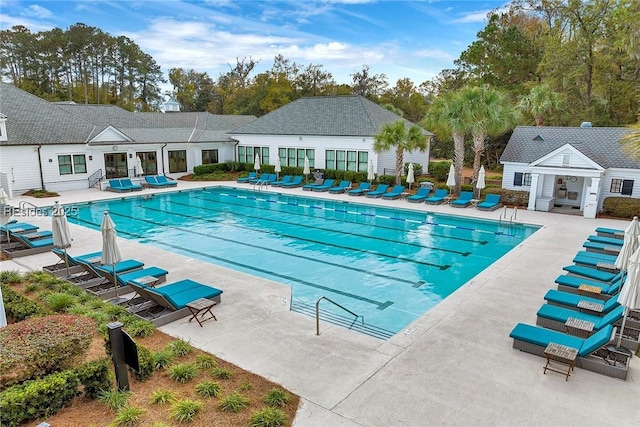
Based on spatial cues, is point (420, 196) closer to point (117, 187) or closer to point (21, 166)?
point (117, 187)

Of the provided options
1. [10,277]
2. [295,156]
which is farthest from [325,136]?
[10,277]

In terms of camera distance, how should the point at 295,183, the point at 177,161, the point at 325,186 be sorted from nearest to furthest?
the point at 325,186
the point at 295,183
the point at 177,161

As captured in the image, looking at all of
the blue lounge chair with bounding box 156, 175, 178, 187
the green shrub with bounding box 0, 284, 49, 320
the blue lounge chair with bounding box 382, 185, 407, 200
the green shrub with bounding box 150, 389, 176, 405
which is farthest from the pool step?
the blue lounge chair with bounding box 156, 175, 178, 187

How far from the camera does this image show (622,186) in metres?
21.0

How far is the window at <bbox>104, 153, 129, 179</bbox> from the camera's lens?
97.6 feet

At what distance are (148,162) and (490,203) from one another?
2367cm

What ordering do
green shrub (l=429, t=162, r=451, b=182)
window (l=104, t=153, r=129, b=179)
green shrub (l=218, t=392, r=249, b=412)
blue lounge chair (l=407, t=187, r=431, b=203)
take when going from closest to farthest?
1. green shrub (l=218, t=392, r=249, b=412)
2. blue lounge chair (l=407, t=187, r=431, b=203)
3. green shrub (l=429, t=162, r=451, b=182)
4. window (l=104, t=153, r=129, b=179)

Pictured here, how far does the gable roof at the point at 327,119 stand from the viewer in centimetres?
3008

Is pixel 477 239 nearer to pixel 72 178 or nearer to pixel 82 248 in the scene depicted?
pixel 82 248

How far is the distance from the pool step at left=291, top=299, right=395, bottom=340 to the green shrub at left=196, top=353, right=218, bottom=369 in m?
3.00

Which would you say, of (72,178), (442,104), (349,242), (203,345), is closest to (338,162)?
(442,104)

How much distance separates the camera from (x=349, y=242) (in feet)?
56.5

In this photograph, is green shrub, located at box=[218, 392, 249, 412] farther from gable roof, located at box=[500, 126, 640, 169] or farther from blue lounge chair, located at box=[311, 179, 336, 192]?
blue lounge chair, located at box=[311, 179, 336, 192]

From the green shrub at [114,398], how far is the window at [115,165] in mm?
26769
